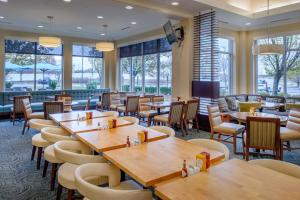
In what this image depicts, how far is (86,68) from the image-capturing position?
35.3 feet

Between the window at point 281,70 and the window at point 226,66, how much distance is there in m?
0.90

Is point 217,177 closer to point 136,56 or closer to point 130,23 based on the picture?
point 130,23

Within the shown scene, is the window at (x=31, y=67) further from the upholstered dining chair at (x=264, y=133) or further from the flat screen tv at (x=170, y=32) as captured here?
the upholstered dining chair at (x=264, y=133)

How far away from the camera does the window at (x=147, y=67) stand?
28.8ft

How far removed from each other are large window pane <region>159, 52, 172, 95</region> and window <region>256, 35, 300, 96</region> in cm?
306

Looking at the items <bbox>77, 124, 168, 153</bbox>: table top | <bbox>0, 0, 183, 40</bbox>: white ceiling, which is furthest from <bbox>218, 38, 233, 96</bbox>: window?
<bbox>77, 124, 168, 153</bbox>: table top

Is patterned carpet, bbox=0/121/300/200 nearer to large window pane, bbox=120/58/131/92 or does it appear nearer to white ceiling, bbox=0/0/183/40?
white ceiling, bbox=0/0/183/40

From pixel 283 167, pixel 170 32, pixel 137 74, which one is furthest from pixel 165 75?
pixel 283 167

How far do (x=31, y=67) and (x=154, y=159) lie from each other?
892 centimetres

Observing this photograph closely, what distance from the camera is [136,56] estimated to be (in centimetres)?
1014

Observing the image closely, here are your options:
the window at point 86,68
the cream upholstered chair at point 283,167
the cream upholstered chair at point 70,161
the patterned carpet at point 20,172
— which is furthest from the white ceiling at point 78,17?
the cream upholstered chair at point 283,167

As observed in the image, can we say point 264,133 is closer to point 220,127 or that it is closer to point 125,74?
point 220,127

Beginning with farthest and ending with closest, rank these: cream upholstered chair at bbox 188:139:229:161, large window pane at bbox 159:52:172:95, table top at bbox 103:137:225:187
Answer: large window pane at bbox 159:52:172:95, cream upholstered chair at bbox 188:139:229:161, table top at bbox 103:137:225:187

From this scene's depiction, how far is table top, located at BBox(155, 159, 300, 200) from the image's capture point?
1.41 metres
